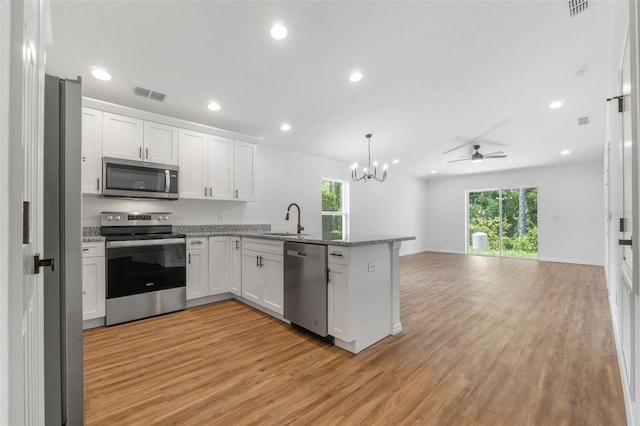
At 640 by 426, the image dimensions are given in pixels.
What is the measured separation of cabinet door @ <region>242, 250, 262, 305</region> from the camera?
342 centimetres

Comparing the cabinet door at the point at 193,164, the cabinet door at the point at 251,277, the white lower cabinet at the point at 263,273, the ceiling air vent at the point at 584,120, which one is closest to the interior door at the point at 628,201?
the white lower cabinet at the point at 263,273

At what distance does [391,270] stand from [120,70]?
11.1ft

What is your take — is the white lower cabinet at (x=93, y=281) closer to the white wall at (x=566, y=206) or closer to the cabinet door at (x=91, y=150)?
the cabinet door at (x=91, y=150)

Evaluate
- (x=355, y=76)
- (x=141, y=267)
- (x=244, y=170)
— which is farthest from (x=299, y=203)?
(x=141, y=267)

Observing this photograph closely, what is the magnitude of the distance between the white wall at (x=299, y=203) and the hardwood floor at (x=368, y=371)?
151 cm

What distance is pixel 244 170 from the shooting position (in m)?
4.36

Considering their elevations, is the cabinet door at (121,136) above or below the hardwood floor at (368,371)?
above

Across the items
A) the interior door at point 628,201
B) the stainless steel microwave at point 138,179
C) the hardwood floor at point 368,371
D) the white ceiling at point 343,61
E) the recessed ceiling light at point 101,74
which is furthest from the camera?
the stainless steel microwave at point 138,179

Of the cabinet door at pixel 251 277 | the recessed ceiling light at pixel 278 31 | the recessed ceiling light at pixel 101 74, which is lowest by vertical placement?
the cabinet door at pixel 251 277

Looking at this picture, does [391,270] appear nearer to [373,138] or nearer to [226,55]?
[226,55]

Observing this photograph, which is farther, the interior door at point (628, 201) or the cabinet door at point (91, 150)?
the cabinet door at point (91, 150)

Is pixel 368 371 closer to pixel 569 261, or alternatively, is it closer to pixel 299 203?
pixel 299 203

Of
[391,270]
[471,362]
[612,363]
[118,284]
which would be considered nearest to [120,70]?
[118,284]

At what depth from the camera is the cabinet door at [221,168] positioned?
4.00 metres
